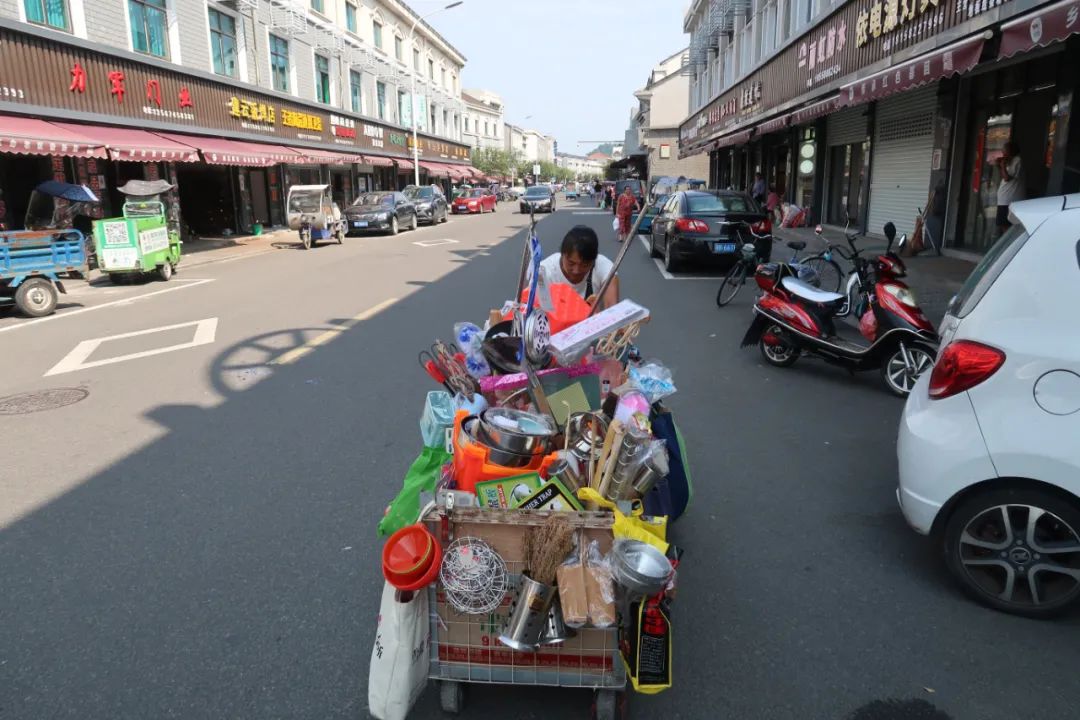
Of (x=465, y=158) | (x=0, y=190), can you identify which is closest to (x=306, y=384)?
(x=0, y=190)

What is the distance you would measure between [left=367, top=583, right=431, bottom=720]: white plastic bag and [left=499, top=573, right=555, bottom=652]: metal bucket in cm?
29

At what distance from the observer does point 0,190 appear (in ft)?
54.8

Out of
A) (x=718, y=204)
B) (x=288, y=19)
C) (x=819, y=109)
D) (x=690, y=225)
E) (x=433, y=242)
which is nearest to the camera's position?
(x=690, y=225)

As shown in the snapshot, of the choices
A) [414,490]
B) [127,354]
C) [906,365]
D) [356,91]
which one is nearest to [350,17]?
[356,91]

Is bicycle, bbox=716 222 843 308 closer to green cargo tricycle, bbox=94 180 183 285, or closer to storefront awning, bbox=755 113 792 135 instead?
storefront awning, bbox=755 113 792 135

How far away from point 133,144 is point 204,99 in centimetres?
617

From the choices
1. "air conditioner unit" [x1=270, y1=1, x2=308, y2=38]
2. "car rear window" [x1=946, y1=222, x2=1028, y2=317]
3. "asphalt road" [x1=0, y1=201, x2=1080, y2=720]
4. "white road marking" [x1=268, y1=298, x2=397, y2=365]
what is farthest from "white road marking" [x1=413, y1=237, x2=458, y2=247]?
"car rear window" [x1=946, y1=222, x2=1028, y2=317]

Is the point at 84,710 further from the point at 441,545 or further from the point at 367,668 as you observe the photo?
the point at 441,545

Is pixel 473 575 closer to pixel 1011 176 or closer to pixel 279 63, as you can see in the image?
pixel 1011 176

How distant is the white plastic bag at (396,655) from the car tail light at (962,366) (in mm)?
2452

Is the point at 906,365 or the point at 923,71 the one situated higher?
the point at 923,71

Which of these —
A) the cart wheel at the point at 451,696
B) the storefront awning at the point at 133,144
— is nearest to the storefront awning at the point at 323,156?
the storefront awning at the point at 133,144

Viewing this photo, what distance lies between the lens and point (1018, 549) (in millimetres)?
3258

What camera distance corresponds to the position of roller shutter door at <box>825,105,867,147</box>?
20469 mm
